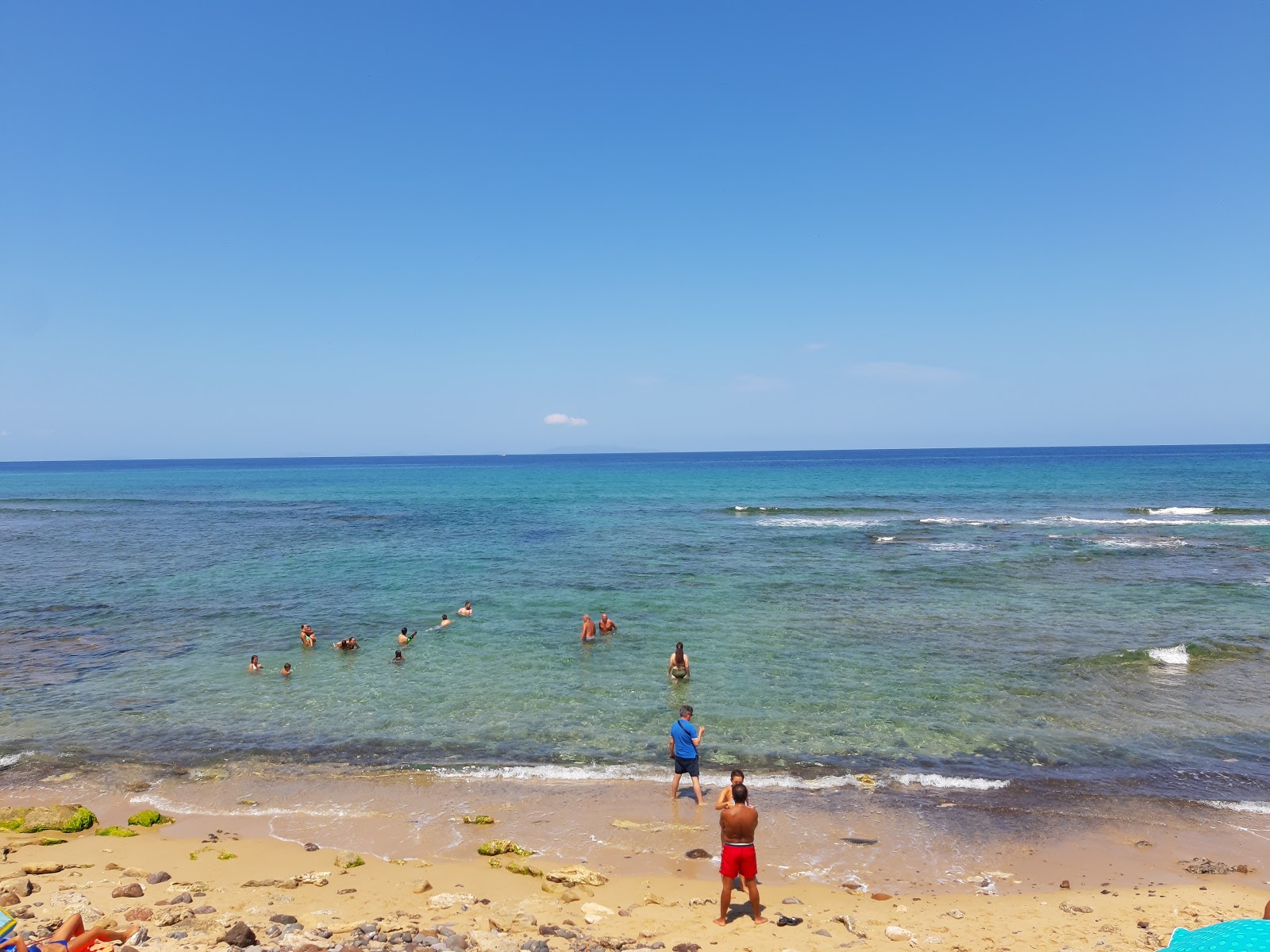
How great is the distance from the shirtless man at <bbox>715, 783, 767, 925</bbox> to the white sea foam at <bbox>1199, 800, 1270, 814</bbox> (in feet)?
25.4

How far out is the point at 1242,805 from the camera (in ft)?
36.7

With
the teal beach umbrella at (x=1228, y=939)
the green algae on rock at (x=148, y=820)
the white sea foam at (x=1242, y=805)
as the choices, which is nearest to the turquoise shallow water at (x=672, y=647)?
the white sea foam at (x=1242, y=805)

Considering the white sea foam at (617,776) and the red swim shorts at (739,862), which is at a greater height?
the red swim shorts at (739,862)

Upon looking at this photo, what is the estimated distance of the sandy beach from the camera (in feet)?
25.7

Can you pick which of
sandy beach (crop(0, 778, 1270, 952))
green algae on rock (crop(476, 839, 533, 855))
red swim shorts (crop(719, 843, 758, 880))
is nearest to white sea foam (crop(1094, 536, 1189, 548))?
sandy beach (crop(0, 778, 1270, 952))

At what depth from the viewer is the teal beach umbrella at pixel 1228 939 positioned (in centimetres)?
516

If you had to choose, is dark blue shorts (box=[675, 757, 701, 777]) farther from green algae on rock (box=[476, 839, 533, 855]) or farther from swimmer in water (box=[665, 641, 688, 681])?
swimmer in water (box=[665, 641, 688, 681])

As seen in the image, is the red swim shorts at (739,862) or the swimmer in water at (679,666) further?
the swimmer in water at (679,666)

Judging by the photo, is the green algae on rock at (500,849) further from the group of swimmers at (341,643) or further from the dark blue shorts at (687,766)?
the group of swimmers at (341,643)

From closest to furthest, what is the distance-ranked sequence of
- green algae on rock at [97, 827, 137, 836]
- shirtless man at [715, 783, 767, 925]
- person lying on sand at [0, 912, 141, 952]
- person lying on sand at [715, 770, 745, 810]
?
person lying on sand at [0, 912, 141, 952] < shirtless man at [715, 783, 767, 925] < person lying on sand at [715, 770, 745, 810] < green algae on rock at [97, 827, 137, 836]

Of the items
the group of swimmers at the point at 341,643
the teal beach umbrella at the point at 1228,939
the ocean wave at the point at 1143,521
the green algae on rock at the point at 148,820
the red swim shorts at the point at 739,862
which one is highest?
the teal beach umbrella at the point at 1228,939

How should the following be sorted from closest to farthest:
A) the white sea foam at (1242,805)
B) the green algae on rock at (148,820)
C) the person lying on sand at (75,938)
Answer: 1. the person lying on sand at (75,938)
2. the green algae on rock at (148,820)
3. the white sea foam at (1242,805)

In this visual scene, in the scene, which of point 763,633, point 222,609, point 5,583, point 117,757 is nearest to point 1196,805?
point 763,633

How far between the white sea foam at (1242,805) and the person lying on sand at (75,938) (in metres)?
14.0
